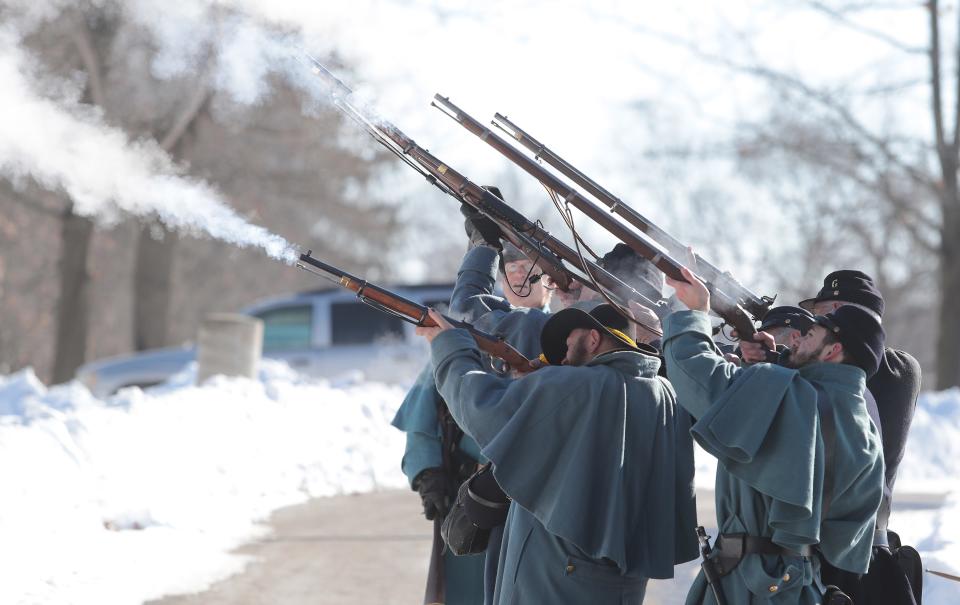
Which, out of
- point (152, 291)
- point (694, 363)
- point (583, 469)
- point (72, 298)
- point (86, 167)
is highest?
point (152, 291)

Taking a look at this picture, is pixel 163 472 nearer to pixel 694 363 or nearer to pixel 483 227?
pixel 483 227

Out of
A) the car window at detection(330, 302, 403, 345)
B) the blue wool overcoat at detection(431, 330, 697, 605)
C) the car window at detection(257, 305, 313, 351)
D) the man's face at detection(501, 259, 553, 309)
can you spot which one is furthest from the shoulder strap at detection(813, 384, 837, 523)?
the car window at detection(257, 305, 313, 351)

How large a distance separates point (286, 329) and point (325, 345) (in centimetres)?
77

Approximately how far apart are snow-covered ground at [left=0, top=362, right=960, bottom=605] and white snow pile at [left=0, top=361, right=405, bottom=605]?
0.05 ft

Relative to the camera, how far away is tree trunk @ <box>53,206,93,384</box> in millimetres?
19750

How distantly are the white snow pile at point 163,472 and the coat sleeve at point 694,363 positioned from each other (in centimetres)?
419

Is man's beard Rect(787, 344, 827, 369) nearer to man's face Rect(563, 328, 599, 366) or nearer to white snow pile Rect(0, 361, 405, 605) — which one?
man's face Rect(563, 328, 599, 366)

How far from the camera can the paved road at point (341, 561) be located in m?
7.38

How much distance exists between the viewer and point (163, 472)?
9.75m

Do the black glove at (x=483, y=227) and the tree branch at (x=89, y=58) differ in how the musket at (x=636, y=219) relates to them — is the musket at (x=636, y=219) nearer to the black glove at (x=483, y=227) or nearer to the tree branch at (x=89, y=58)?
the black glove at (x=483, y=227)

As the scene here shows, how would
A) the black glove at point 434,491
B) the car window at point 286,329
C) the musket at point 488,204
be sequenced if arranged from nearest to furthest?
1. the musket at point 488,204
2. the black glove at point 434,491
3. the car window at point 286,329

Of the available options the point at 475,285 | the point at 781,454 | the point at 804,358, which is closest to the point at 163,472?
the point at 475,285

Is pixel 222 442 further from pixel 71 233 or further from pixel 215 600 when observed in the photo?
pixel 71 233

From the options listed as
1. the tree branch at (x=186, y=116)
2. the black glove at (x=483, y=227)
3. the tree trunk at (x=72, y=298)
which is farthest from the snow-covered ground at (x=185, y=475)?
the tree trunk at (x=72, y=298)
